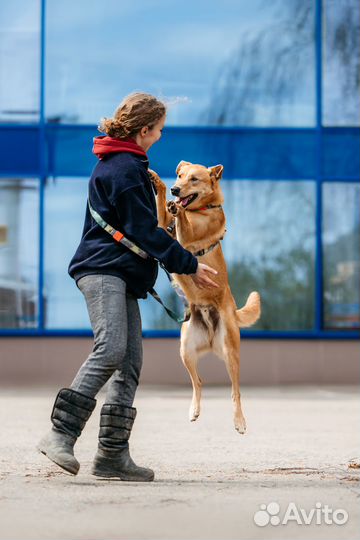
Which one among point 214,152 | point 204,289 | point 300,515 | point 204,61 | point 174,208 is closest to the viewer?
point 300,515

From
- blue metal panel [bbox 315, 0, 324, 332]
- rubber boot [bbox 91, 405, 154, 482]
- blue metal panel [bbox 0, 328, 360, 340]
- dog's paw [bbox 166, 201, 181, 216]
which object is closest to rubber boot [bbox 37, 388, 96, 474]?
rubber boot [bbox 91, 405, 154, 482]

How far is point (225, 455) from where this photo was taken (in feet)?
24.8

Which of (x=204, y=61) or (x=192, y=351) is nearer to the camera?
(x=192, y=351)

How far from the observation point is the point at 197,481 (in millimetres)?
6105

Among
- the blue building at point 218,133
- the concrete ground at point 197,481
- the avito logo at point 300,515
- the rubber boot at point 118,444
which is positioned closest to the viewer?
the concrete ground at point 197,481

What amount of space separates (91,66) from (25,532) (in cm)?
1103

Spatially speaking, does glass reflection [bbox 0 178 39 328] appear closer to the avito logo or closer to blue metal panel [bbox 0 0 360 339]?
blue metal panel [bbox 0 0 360 339]

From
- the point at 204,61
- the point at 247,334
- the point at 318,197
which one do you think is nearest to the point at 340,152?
the point at 318,197

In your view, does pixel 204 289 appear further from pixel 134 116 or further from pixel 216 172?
pixel 134 116

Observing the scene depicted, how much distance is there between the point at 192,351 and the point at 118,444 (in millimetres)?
712

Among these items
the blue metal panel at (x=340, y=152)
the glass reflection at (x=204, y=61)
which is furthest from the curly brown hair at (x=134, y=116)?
the blue metal panel at (x=340, y=152)

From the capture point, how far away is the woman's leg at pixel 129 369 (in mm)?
6043

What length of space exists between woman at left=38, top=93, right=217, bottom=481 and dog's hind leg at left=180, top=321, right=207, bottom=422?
328 millimetres

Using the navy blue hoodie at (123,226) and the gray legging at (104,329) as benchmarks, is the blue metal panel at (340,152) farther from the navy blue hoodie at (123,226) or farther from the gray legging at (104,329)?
the gray legging at (104,329)
